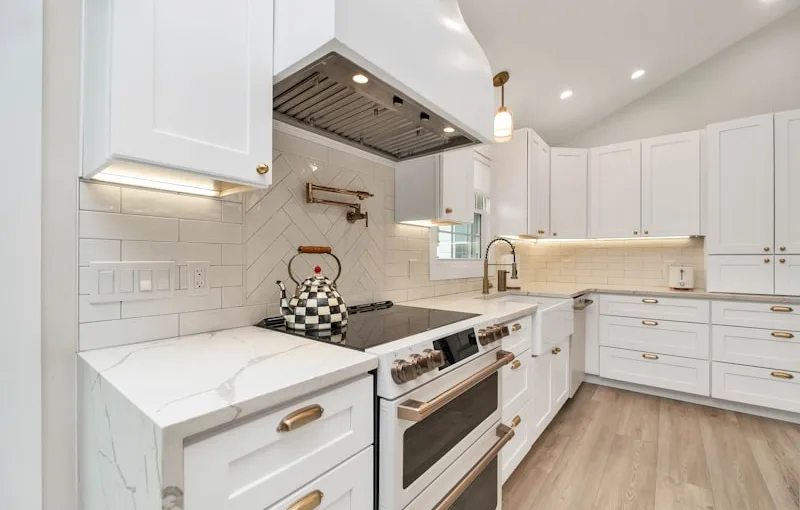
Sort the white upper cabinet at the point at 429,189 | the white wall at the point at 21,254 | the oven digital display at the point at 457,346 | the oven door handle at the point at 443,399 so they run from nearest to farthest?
1. the white wall at the point at 21,254
2. the oven door handle at the point at 443,399
3. the oven digital display at the point at 457,346
4. the white upper cabinet at the point at 429,189

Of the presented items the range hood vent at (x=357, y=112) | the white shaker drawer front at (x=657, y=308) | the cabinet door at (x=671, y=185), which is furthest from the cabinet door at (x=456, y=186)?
the cabinet door at (x=671, y=185)

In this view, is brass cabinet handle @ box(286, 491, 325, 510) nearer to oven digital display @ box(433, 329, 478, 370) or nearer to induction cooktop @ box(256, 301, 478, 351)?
induction cooktop @ box(256, 301, 478, 351)

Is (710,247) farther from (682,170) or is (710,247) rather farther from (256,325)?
(256,325)

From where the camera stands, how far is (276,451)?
0.73 m

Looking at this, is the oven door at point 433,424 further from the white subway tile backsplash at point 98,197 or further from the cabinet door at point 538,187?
the cabinet door at point 538,187

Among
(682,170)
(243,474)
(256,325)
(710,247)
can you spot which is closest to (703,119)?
(682,170)

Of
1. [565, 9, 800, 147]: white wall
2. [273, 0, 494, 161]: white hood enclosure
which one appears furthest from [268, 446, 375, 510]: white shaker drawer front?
[565, 9, 800, 147]: white wall

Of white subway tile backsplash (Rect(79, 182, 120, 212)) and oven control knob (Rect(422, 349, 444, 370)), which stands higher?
white subway tile backsplash (Rect(79, 182, 120, 212))

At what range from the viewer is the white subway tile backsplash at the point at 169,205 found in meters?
1.07

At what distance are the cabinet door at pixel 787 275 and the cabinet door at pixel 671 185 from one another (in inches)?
23.0

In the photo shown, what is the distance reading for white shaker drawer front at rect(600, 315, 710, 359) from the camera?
113 inches

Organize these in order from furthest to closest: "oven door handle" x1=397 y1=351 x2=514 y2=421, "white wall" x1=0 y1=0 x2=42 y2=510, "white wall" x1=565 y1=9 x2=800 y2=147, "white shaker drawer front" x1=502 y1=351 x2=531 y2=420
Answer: "white wall" x1=565 y1=9 x2=800 y2=147
"white shaker drawer front" x1=502 y1=351 x2=531 y2=420
"oven door handle" x1=397 y1=351 x2=514 y2=421
"white wall" x1=0 y1=0 x2=42 y2=510

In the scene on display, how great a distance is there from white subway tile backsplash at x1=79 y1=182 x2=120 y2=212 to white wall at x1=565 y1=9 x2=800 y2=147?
432 cm

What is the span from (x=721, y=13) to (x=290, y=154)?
141 inches
